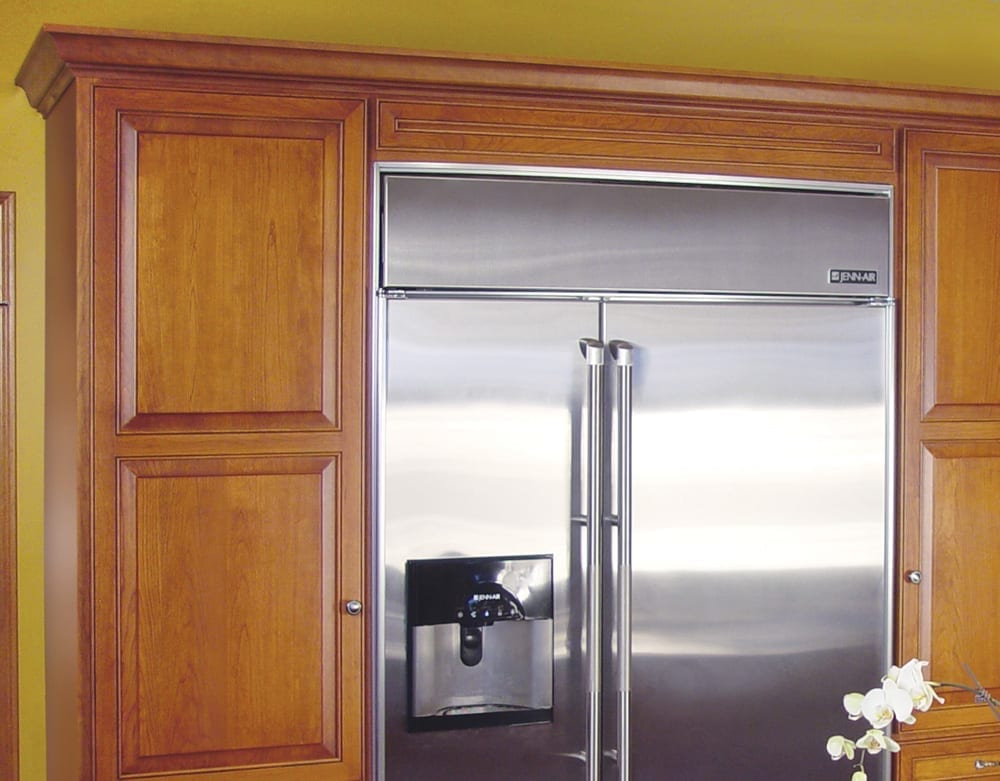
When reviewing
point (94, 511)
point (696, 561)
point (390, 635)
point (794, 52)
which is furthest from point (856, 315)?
point (94, 511)

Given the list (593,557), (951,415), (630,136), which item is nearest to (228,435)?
(593,557)

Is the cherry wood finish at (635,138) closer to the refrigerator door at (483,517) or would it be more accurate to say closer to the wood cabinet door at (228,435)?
the wood cabinet door at (228,435)

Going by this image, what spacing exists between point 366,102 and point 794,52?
1.35 meters

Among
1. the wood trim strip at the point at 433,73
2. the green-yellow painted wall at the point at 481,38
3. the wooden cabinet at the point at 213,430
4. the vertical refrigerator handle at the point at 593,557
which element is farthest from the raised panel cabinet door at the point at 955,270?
the wooden cabinet at the point at 213,430

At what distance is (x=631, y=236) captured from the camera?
223 cm

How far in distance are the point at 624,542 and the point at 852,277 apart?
75cm

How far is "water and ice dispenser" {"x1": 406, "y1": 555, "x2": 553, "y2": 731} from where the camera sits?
2145 mm

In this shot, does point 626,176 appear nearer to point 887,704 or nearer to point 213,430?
point 213,430

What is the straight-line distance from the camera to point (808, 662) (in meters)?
2.33

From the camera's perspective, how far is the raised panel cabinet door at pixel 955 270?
2.39 metres

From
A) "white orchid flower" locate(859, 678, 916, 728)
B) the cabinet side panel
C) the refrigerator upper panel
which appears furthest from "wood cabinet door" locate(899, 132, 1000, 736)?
the cabinet side panel

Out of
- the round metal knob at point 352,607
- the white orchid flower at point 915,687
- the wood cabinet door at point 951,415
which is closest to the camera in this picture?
the white orchid flower at point 915,687

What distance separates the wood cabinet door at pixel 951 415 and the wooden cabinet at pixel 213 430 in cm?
118

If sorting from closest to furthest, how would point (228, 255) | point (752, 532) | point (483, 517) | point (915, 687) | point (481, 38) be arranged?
point (915, 687) < point (228, 255) < point (483, 517) < point (752, 532) < point (481, 38)
